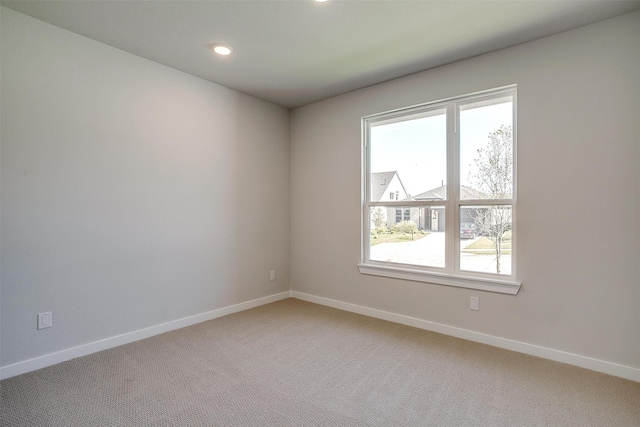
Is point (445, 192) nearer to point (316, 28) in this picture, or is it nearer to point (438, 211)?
point (438, 211)

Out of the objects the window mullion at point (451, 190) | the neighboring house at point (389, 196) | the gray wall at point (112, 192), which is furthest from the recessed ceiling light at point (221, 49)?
the window mullion at point (451, 190)

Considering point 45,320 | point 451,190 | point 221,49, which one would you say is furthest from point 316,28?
point 45,320

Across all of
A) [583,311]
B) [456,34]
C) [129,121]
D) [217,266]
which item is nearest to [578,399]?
[583,311]

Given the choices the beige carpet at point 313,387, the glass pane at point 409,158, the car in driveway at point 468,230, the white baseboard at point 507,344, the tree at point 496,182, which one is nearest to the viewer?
the beige carpet at point 313,387

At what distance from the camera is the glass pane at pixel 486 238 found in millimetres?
2822

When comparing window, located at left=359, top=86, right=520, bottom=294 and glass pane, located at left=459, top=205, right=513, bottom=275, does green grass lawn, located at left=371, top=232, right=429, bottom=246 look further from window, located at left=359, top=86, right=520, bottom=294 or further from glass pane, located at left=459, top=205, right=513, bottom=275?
glass pane, located at left=459, top=205, right=513, bottom=275

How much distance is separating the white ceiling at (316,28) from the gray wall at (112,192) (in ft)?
0.93

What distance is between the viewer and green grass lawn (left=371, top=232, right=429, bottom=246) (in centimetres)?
339

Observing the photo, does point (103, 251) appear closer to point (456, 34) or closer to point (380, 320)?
point (380, 320)

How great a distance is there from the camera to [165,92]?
3.10m

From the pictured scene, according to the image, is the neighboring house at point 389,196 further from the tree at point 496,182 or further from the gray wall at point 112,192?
the gray wall at point 112,192

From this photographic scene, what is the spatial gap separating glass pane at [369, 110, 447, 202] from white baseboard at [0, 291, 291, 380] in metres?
2.18

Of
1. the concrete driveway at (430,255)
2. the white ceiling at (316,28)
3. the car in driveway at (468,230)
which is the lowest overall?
the concrete driveway at (430,255)

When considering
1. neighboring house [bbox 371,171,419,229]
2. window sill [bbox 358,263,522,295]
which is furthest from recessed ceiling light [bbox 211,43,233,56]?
window sill [bbox 358,263,522,295]
